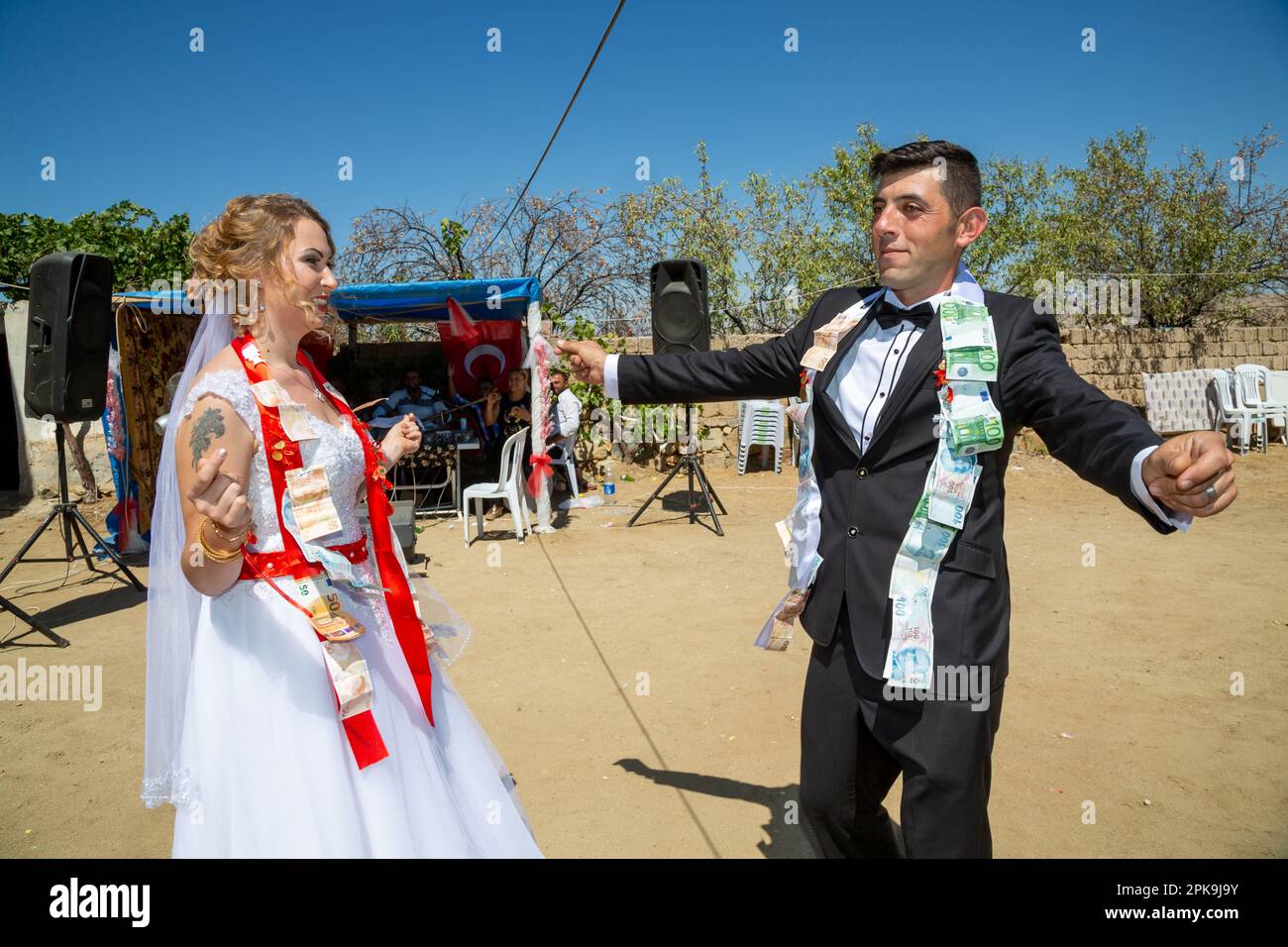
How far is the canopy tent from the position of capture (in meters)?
8.00

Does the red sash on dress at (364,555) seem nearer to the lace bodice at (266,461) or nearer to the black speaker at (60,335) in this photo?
the lace bodice at (266,461)

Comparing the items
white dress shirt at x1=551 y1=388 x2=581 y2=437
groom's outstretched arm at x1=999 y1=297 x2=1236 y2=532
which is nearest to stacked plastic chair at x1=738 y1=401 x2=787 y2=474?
white dress shirt at x1=551 y1=388 x2=581 y2=437

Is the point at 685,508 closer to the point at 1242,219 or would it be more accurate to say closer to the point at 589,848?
the point at 589,848

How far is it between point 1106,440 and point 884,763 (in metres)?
1.00

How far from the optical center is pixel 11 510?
10102 millimetres

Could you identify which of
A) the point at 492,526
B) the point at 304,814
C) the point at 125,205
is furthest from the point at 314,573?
the point at 125,205

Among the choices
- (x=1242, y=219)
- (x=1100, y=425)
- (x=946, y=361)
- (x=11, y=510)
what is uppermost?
(x=1242, y=219)

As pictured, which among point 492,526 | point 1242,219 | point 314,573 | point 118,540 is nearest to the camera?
point 314,573

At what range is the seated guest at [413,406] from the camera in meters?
10.6

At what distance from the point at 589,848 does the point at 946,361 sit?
2.12 m

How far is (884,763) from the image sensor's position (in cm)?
213

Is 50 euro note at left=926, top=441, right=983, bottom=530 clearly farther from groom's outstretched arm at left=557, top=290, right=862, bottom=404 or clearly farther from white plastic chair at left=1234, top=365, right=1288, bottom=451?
white plastic chair at left=1234, top=365, right=1288, bottom=451

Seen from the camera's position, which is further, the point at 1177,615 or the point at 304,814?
the point at 1177,615

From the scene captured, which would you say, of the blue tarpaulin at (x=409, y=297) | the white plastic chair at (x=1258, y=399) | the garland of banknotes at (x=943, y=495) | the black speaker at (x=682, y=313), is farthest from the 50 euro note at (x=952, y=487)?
the white plastic chair at (x=1258, y=399)
